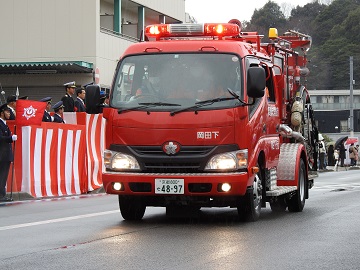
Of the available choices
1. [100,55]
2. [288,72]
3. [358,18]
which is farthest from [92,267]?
[358,18]

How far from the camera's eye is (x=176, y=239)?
10852 mm

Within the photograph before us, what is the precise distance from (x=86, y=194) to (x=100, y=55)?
16.2 metres

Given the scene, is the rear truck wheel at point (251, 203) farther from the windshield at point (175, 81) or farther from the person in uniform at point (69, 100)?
the person in uniform at point (69, 100)

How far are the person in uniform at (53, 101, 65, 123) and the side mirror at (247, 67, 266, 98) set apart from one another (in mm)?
8722

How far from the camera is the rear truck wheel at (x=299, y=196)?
1524 centimetres

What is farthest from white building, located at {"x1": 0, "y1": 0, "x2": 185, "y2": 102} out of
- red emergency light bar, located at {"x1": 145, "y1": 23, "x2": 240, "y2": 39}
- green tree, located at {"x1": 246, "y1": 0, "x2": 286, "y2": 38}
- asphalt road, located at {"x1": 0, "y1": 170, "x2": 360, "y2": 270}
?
green tree, located at {"x1": 246, "y1": 0, "x2": 286, "y2": 38}

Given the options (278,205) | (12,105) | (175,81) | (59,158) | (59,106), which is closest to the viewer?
(175,81)

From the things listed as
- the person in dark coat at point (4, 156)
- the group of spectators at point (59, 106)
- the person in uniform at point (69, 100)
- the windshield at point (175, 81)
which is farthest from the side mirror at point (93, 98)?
the person in uniform at point (69, 100)

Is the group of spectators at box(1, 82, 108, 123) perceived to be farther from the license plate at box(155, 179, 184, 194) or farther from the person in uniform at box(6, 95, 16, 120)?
the license plate at box(155, 179, 184, 194)

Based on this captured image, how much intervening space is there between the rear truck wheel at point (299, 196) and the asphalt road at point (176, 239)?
0.22 meters

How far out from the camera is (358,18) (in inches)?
4230

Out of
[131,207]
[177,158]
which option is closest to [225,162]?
[177,158]

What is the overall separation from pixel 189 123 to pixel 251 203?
1586 millimetres

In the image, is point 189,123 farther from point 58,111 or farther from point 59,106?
point 58,111
